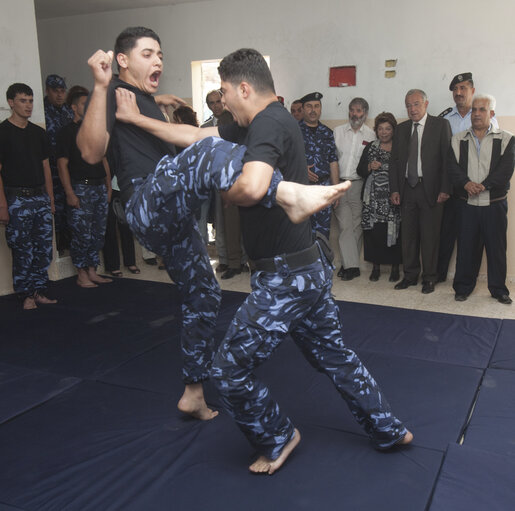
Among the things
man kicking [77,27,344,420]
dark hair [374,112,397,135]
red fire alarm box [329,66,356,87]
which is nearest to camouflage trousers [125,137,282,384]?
man kicking [77,27,344,420]

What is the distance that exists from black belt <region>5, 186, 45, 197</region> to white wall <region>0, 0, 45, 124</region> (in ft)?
2.32

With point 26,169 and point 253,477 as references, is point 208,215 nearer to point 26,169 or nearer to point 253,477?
point 26,169

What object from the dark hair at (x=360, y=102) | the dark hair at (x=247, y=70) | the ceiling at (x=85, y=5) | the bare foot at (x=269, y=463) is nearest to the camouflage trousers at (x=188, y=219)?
the dark hair at (x=247, y=70)

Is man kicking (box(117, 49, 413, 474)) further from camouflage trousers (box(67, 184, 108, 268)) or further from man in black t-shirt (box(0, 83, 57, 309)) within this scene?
camouflage trousers (box(67, 184, 108, 268))

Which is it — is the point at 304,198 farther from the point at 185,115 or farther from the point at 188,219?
the point at 185,115

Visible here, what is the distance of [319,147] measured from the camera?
195 inches

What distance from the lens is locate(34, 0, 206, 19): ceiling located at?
5754mm

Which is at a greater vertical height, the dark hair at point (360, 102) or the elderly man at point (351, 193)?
the dark hair at point (360, 102)

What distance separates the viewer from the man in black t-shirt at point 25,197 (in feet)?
13.0

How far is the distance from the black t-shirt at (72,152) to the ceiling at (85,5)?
2.14 metres

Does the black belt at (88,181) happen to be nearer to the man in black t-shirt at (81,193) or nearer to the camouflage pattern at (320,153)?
the man in black t-shirt at (81,193)

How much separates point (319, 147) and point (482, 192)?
4.97 feet

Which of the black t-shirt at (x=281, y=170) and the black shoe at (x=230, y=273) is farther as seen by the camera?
the black shoe at (x=230, y=273)

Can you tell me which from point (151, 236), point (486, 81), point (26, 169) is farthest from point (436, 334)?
point (26, 169)
